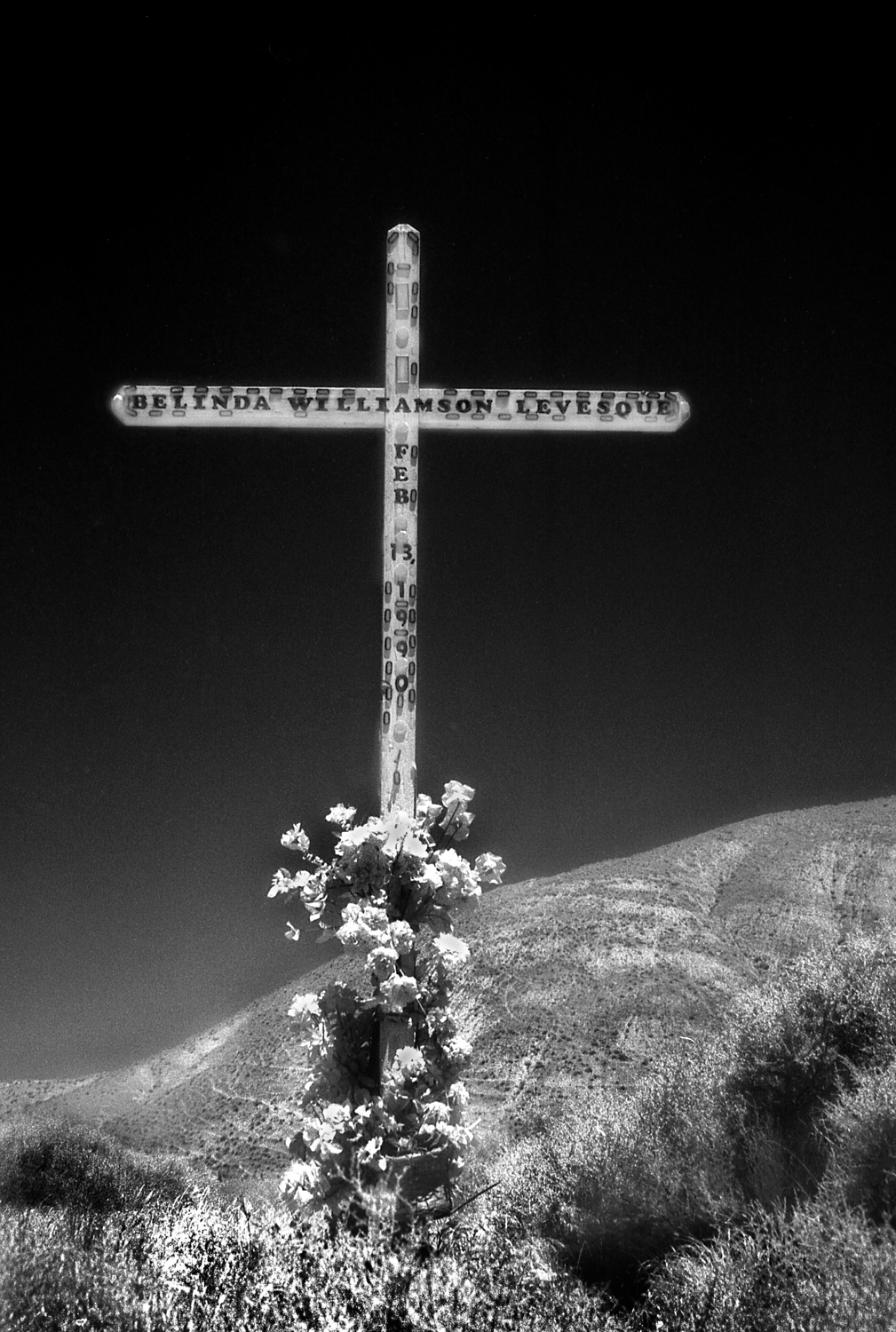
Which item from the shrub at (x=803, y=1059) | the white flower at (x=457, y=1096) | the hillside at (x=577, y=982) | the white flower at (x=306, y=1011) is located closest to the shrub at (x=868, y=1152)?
the shrub at (x=803, y=1059)

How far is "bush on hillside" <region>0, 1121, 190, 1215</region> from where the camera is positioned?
31.7 feet

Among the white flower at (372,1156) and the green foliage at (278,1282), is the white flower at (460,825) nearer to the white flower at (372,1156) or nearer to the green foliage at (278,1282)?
the white flower at (372,1156)

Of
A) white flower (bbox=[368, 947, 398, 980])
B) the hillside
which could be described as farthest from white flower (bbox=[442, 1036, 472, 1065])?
the hillside

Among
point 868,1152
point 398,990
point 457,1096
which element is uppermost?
point 398,990

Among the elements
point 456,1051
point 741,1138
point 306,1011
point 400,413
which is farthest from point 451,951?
point 400,413

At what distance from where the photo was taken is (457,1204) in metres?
7.30

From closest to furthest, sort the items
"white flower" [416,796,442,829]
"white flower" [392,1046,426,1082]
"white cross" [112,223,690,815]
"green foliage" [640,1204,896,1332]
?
"green foliage" [640,1204,896,1332] → "white flower" [392,1046,426,1082] → "white flower" [416,796,442,829] → "white cross" [112,223,690,815]

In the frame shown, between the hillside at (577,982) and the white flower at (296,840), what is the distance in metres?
20.6

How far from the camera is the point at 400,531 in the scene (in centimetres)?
830

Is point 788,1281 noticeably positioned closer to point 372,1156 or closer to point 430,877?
point 372,1156

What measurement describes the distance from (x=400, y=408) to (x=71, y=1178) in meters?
9.44

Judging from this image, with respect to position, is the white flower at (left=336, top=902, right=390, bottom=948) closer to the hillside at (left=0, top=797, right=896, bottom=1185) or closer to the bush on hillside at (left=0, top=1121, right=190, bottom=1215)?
the bush on hillside at (left=0, top=1121, right=190, bottom=1215)

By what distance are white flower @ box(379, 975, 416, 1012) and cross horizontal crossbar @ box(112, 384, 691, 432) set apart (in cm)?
429

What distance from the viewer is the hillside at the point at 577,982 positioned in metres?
33.1
